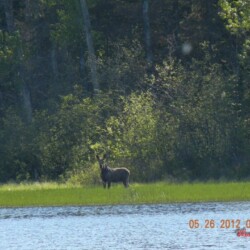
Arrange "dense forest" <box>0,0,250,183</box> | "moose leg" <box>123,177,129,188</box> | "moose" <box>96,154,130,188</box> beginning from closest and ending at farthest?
"moose" <box>96,154,130,188</box>, "moose leg" <box>123,177,129,188</box>, "dense forest" <box>0,0,250,183</box>

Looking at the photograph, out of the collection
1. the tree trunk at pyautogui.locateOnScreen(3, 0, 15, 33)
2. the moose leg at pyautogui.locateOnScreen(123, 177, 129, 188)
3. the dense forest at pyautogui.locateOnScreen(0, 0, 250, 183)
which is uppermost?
the tree trunk at pyautogui.locateOnScreen(3, 0, 15, 33)

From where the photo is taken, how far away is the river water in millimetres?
27859

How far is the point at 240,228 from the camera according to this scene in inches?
1160

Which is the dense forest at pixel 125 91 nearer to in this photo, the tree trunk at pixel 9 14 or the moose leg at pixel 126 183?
the tree trunk at pixel 9 14

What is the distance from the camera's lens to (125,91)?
56188 millimetres

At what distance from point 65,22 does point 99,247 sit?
34156 millimetres

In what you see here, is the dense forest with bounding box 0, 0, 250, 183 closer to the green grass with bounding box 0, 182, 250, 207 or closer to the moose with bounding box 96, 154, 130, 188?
the moose with bounding box 96, 154, 130, 188

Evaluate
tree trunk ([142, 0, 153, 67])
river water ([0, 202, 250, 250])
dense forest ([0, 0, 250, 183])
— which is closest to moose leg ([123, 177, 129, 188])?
dense forest ([0, 0, 250, 183])
